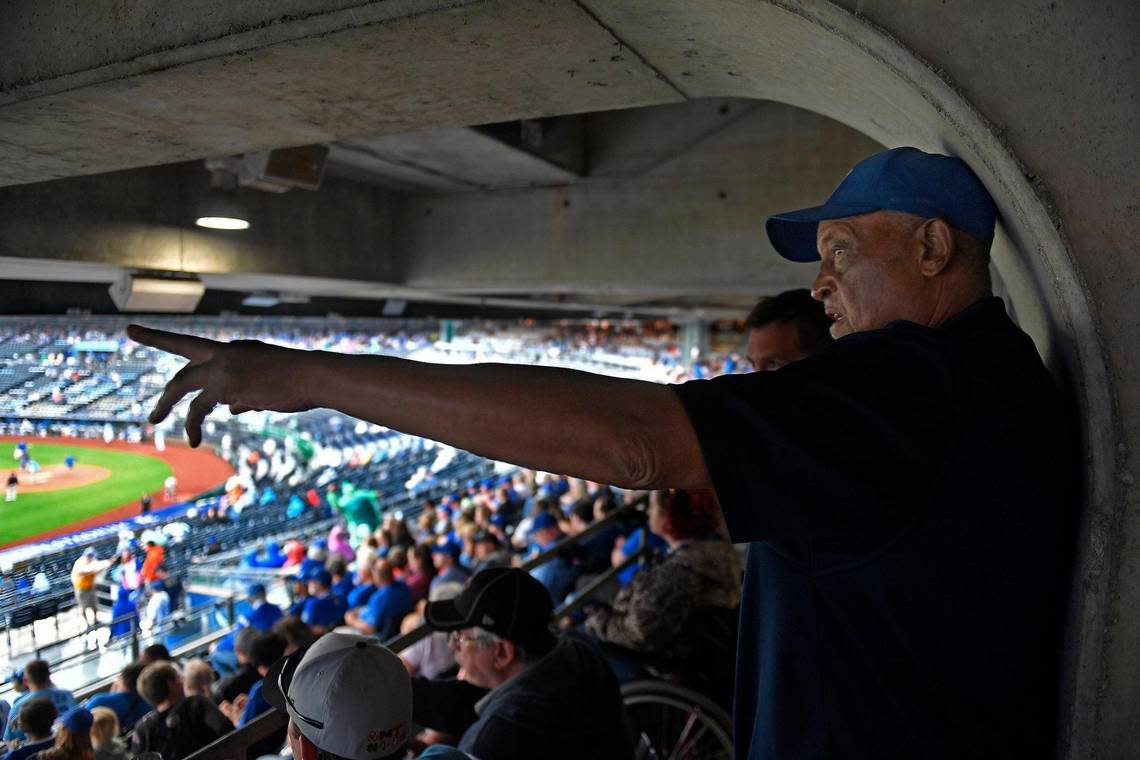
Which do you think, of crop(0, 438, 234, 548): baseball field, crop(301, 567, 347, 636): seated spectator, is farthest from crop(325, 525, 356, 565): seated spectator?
crop(301, 567, 347, 636): seated spectator

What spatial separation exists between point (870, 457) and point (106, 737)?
3988 mm

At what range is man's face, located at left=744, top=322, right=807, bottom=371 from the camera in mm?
3008

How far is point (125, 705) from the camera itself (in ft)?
15.1

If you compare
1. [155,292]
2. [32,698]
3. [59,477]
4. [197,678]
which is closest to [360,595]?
[197,678]

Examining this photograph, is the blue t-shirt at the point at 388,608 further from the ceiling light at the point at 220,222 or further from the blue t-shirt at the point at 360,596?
the ceiling light at the point at 220,222

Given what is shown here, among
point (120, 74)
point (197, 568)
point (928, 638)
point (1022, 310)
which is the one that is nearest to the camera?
point (928, 638)

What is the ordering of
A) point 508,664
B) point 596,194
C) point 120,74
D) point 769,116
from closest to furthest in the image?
point 120,74, point 508,664, point 769,116, point 596,194

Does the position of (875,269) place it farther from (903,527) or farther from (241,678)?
(241,678)

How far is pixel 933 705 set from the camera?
3.81ft

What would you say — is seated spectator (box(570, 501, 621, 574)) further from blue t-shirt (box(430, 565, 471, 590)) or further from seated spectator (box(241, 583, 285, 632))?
seated spectator (box(241, 583, 285, 632))

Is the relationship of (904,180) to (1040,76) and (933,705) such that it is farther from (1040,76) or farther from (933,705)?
(933,705)

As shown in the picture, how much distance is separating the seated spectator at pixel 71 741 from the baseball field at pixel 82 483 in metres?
1.15

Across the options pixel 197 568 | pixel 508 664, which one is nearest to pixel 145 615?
pixel 197 568

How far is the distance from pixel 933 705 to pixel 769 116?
184 inches
